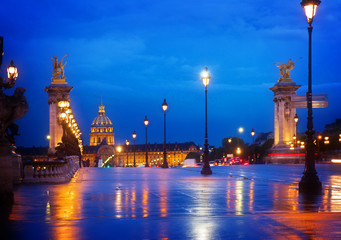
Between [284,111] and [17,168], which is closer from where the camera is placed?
[17,168]

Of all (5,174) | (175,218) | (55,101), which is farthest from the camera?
(55,101)

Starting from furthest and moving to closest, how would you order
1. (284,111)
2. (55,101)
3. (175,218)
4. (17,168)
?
1. (55,101)
2. (284,111)
3. (17,168)
4. (175,218)

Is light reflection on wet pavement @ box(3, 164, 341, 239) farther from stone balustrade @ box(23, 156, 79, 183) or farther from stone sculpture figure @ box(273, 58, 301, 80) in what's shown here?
stone sculpture figure @ box(273, 58, 301, 80)

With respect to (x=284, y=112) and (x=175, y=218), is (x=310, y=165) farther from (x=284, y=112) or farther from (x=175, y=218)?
(x=284, y=112)

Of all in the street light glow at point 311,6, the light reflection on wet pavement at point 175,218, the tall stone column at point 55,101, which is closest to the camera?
the light reflection on wet pavement at point 175,218

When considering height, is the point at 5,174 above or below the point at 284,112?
below

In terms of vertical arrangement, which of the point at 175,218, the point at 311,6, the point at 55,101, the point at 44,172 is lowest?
the point at 175,218

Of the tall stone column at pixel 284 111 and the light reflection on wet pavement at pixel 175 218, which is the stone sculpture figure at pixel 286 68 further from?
the light reflection on wet pavement at pixel 175 218

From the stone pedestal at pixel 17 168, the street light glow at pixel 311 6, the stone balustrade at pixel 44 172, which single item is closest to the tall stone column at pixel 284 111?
the stone balustrade at pixel 44 172

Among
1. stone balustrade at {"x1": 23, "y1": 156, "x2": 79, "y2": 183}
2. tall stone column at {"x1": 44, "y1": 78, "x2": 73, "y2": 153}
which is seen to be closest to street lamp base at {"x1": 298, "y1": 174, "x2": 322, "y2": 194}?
stone balustrade at {"x1": 23, "y1": 156, "x2": 79, "y2": 183}

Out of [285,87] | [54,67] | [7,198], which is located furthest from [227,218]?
[54,67]

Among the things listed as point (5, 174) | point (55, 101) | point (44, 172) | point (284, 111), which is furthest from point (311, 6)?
point (55, 101)

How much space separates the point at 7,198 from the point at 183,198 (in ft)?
16.4

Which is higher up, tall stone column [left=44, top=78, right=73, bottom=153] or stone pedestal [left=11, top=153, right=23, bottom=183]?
tall stone column [left=44, top=78, right=73, bottom=153]
